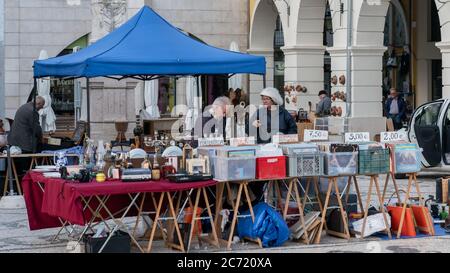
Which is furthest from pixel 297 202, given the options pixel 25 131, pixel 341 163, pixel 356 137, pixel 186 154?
pixel 25 131

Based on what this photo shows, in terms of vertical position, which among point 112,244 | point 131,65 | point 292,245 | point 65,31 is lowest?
point 292,245

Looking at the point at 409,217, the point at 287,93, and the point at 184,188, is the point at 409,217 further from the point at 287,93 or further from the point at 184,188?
the point at 287,93

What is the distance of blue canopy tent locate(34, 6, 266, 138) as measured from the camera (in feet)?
40.4

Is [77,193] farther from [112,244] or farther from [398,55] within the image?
[398,55]

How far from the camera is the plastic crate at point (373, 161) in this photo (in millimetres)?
11367

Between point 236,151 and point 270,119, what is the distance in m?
1.54

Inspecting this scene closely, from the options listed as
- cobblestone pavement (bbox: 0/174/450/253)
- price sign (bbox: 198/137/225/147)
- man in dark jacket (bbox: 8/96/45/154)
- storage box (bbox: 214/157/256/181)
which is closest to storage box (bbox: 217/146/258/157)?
storage box (bbox: 214/157/256/181)

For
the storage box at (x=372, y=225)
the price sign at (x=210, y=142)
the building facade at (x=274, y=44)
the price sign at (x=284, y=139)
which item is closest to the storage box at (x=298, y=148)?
the price sign at (x=284, y=139)

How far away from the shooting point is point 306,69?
26.9 metres

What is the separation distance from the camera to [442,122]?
1812 cm

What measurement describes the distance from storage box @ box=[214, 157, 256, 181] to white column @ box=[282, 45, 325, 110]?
15950 millimetres

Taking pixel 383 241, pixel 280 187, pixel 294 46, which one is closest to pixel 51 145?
pixel 280 187

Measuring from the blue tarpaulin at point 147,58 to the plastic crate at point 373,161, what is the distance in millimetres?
2473

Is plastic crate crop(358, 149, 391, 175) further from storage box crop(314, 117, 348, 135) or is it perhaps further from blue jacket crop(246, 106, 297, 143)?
storage box crop(314, 117, 348, 135)
